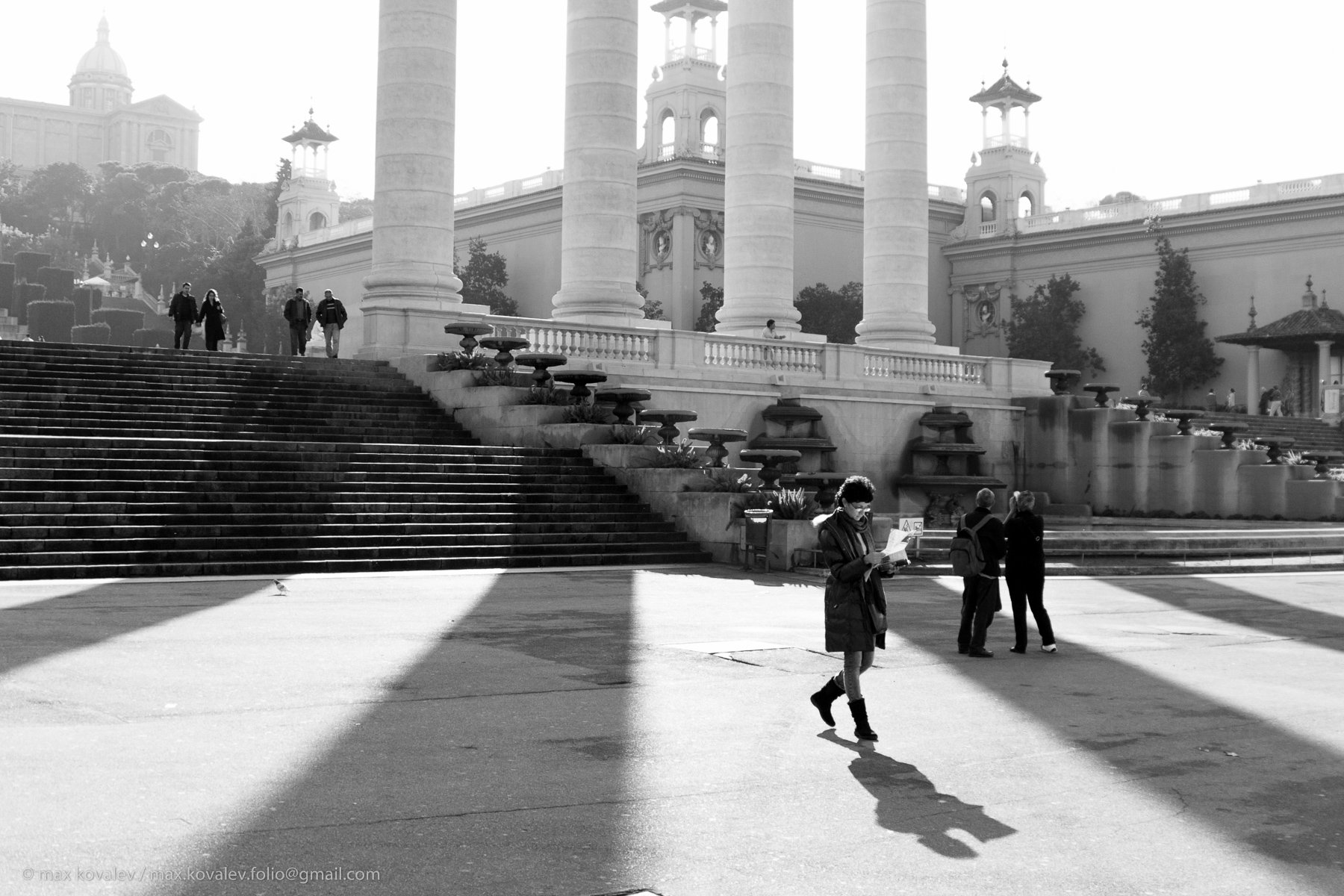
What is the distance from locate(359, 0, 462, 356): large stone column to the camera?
35500 mm

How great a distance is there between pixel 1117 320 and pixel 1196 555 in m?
49.6

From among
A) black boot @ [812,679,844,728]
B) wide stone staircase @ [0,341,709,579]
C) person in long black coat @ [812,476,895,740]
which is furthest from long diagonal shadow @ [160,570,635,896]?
wide stone staircase @ [0,341,709,579]

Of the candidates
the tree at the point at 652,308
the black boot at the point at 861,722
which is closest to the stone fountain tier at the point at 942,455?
the tree at the point at 652,308

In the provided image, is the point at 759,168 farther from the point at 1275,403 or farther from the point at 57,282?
the point at 57,282

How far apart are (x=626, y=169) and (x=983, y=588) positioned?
1001 inches

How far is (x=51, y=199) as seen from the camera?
170 metres

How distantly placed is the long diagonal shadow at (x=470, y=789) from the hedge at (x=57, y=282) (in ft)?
307

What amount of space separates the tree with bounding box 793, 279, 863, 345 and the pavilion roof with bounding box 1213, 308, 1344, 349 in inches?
701

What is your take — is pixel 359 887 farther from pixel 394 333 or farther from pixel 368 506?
pixel 394 333

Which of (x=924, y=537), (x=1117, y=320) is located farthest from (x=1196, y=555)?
(x=1117, y=320)

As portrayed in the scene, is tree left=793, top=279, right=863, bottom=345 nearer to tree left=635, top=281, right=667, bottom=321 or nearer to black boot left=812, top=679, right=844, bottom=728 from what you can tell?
tree left=635, top=281, right=667, bottom=321

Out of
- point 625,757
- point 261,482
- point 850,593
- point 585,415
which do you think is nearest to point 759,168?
point 585,415

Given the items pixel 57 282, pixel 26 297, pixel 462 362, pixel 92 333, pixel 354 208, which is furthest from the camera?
pixel 354 208

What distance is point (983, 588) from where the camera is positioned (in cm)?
1560
